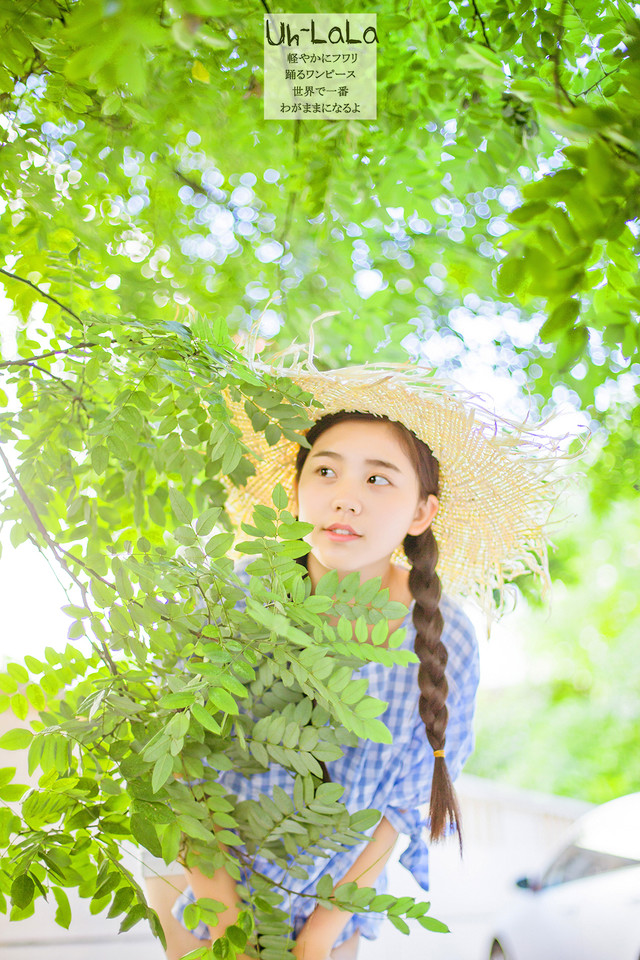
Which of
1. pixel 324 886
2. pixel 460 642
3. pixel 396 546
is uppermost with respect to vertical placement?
pixel 396 546

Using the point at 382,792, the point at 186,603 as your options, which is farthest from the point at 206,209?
the point at 382,792

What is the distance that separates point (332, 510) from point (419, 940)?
1020 millimetres

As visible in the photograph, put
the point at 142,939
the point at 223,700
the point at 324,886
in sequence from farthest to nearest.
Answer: the point at 142,939 < the point at 324,886 < the point at 223,700

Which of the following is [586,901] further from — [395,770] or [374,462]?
[374,462]

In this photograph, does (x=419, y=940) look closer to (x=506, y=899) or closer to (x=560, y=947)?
(x=560, y=947)

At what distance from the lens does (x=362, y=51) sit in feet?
4.00

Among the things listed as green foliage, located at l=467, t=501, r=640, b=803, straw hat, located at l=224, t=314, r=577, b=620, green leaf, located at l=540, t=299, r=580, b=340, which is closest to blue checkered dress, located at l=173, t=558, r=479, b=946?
straw hat, located at l=224, t=314, r=577, b=620

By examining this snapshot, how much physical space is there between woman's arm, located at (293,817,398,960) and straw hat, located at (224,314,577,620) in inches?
18.8

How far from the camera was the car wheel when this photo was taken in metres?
1.56

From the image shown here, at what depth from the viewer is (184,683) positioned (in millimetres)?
808

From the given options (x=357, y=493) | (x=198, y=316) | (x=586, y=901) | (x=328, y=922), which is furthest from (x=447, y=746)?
(x=198, y=316)

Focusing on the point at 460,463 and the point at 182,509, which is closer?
the point at 182,509

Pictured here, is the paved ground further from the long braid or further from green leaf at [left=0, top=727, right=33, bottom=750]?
green leaf at [left=0, top=727, right=33, bottom=750]

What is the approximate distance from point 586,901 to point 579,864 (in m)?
0.17
